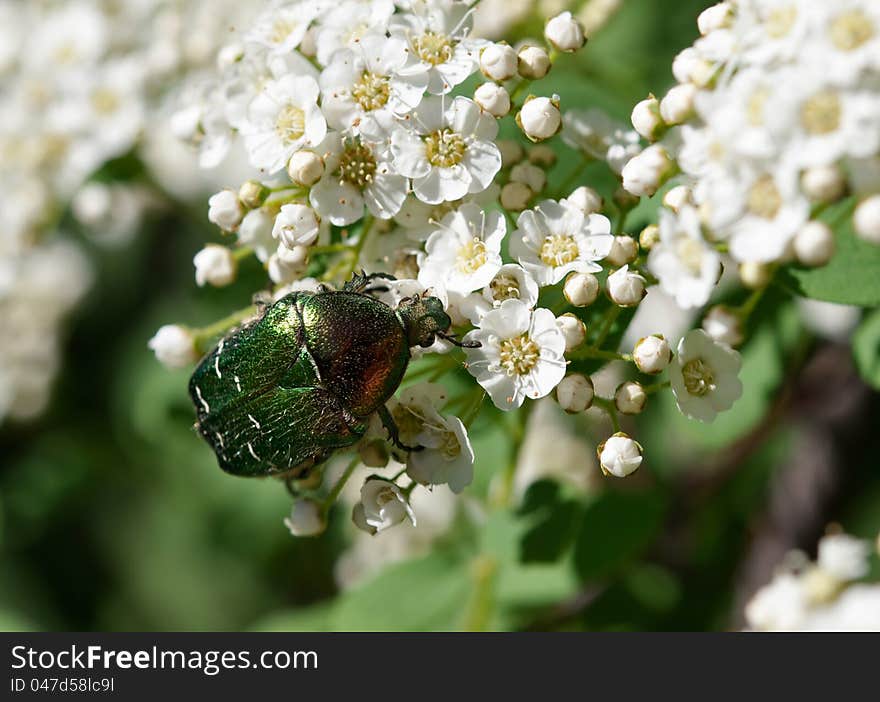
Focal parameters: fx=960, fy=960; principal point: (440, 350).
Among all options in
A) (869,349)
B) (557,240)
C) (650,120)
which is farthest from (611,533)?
(650,120)

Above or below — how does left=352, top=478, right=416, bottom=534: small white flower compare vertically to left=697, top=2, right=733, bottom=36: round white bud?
below

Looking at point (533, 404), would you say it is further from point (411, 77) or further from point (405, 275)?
point (411, 77)

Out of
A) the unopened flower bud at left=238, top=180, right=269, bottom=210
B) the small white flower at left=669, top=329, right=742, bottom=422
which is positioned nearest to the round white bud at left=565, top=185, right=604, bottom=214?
the small white flower at left=669, top=329, right=742, bottom=422

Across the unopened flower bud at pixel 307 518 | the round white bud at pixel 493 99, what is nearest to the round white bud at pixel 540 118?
the round white bud at pixel 493 99

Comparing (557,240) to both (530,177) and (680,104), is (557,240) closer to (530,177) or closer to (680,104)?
(530,177)

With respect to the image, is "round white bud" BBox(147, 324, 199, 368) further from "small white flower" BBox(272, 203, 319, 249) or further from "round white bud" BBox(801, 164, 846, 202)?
"round white bud" BBox(801, 164, 846, 202)

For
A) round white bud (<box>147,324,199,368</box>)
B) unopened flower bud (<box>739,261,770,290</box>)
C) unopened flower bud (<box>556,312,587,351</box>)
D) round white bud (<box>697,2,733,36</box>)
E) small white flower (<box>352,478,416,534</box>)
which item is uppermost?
round white bud (<box>697,2,733,36</box>)
